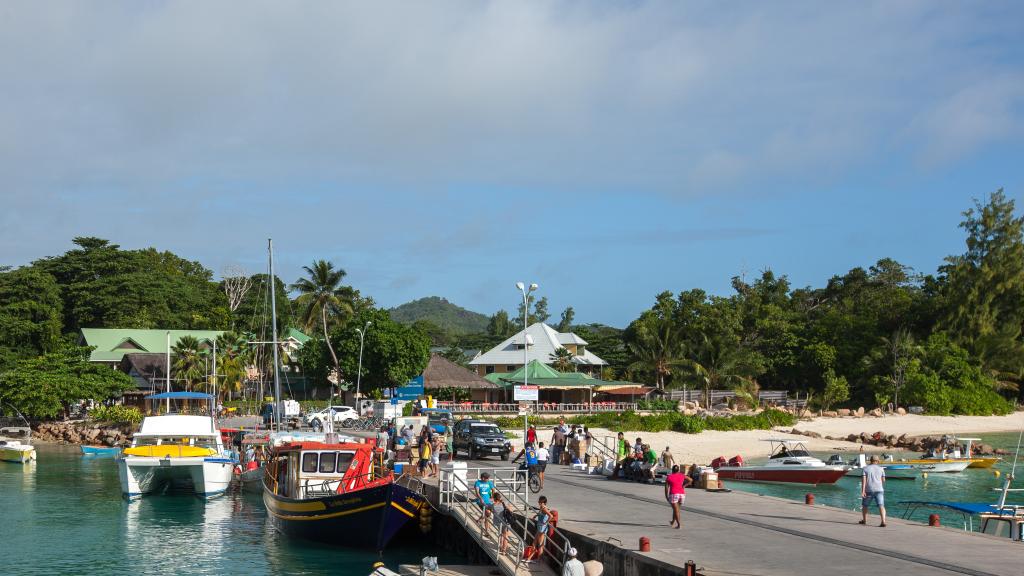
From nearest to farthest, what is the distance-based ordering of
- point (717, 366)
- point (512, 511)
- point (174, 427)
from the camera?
point (512, 511), point (174, 427), point (717, 366)

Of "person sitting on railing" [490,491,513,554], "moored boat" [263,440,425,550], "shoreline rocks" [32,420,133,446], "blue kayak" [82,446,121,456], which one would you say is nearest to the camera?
"person sitting on railing" [490,491,513,554]

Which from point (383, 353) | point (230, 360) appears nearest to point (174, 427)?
point (383, 353)

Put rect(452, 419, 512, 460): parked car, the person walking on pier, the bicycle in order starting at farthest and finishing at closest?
1. rect(452, 419, 512, 460): parked car
2. the bicycle
3. the person walking on pier

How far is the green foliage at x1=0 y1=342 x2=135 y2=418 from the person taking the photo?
74625 mm

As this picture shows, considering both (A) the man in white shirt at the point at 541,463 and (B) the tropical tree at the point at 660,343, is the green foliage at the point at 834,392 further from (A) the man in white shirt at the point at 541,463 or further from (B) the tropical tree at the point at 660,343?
(A) the man in white shirt at the point at 541,463

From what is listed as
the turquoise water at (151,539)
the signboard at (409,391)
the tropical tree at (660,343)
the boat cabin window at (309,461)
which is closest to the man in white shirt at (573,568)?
the turquoise water at (151,539)

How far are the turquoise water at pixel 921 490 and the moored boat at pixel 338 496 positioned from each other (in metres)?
18.6

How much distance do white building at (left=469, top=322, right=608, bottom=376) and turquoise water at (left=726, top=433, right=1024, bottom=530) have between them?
53.5 meters

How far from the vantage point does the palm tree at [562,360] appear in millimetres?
100000

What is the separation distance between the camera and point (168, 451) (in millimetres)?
42812

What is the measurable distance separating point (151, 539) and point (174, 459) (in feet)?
30.6

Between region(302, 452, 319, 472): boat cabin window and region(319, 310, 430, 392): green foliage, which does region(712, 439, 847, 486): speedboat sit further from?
region(319, 310, 430, 392): green foliage

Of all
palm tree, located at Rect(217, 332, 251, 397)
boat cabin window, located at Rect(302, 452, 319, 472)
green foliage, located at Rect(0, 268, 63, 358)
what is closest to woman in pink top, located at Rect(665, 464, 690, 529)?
boat cabin window, located at Rect(302, 452, 319, 472)

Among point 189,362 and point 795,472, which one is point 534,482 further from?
point 189,362
